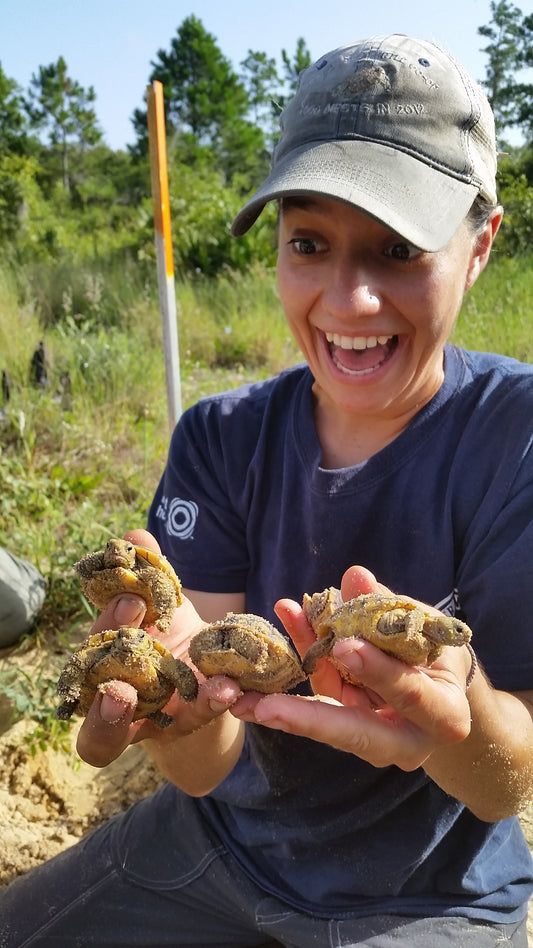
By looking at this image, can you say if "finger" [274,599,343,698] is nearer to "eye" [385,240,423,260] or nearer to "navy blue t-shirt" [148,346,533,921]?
"navy blue t-shirt" [148,346,533,921]

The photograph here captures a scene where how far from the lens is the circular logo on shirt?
1912 mm

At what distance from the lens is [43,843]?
227 centimetres

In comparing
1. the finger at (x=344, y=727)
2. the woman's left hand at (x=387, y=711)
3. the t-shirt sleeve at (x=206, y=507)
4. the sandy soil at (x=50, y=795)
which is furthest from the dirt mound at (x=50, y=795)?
the finger at (x=344, y=727)

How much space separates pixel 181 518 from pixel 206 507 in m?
0.08

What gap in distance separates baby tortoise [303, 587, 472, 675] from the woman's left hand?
1.2 inches

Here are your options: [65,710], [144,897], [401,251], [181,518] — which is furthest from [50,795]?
[401,251]

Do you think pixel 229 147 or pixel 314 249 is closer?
pixel 314 249

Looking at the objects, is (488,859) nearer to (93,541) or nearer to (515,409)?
(515,409)

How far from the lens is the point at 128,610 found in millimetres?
1480

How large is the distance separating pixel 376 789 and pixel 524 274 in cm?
591

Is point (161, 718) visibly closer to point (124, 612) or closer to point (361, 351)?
point (124, 612)

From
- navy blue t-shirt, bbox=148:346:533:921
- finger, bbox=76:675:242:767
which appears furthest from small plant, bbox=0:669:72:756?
finger, bbox=76:675:242:767

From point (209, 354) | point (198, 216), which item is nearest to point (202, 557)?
point (209, 354)

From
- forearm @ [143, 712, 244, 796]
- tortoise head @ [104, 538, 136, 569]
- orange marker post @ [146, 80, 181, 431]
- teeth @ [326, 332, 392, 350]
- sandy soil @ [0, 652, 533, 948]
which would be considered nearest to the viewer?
tortoise head @ [104, 538, 136, 569]
